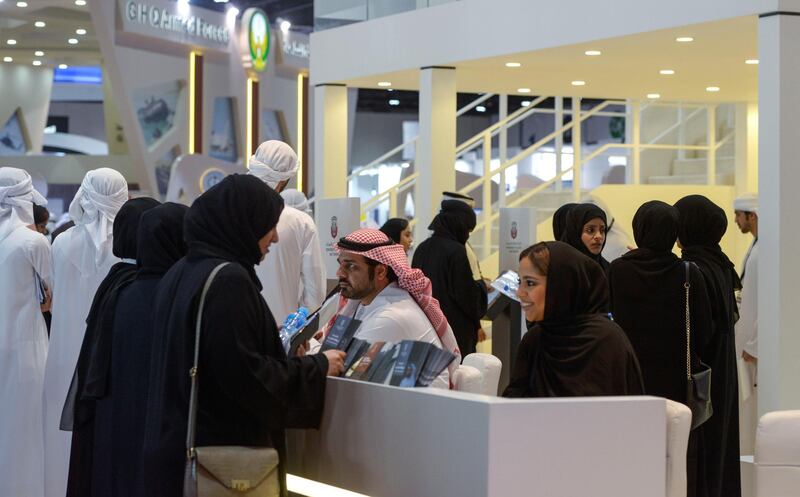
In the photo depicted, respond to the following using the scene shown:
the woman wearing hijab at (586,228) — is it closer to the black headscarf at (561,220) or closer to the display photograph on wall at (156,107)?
the black headscarf at (561,220)

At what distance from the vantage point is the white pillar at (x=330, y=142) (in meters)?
11.4

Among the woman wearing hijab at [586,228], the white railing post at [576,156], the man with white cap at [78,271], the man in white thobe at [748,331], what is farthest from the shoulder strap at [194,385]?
the white railing post at [576,156]

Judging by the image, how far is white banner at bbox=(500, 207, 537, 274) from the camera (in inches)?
340

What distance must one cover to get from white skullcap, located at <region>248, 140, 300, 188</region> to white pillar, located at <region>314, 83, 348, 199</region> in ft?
18.6

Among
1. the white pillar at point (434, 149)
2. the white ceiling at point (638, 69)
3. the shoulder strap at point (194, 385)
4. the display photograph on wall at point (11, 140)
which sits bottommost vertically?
the shoulder strap at point (194, 385)

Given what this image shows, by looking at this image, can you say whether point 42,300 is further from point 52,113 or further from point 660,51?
point 52,113

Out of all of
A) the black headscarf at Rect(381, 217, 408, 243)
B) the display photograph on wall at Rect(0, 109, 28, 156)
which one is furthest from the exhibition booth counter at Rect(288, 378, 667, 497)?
the display photograph on wall at Rect(0, 109, 28, 156)

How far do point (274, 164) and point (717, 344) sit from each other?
214 cm

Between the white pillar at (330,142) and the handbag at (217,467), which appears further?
the white pillar at (330,142)

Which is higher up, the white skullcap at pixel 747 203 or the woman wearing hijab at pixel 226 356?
the white skullcap at pixel 747 203

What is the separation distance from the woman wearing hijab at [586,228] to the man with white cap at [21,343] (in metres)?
2.68

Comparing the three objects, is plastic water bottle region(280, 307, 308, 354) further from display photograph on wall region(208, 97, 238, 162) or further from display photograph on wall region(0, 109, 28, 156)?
display photograph on wall region(0, 109, 28, 156)

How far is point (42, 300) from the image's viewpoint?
5750 mm

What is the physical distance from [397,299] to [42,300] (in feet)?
7.61
